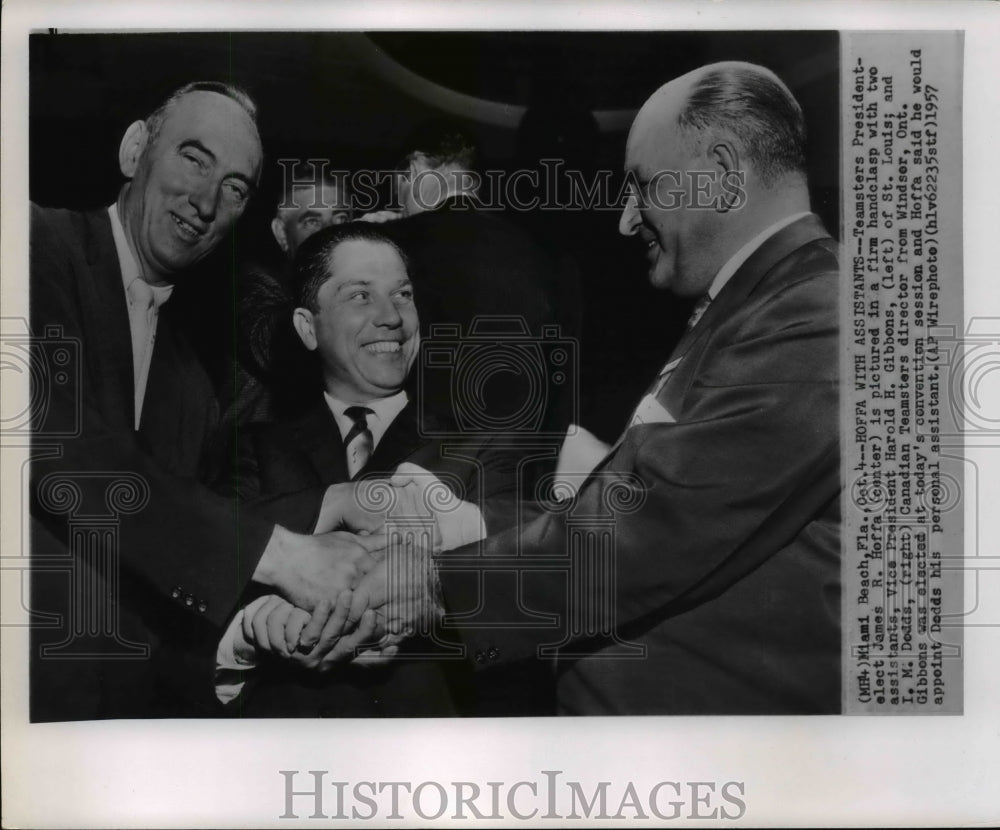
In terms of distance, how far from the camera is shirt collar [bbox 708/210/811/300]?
6.42ft

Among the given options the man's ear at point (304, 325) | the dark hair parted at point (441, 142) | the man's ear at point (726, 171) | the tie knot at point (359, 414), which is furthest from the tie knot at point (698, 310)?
the man's ear at point (304, 325)

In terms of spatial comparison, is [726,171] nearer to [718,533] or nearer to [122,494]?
[718,533]

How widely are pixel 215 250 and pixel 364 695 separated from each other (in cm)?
115

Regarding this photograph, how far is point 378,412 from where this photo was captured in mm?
1974

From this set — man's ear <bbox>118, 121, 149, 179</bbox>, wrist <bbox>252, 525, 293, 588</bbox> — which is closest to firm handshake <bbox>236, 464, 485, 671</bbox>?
wrist <bbox>252, 525, 293, 588</bbox>

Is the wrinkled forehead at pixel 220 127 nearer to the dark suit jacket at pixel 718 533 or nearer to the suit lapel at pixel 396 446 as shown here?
the suit lapel at pixel 396 446

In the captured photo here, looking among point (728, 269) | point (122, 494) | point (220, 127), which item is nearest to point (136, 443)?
point (122, 494)

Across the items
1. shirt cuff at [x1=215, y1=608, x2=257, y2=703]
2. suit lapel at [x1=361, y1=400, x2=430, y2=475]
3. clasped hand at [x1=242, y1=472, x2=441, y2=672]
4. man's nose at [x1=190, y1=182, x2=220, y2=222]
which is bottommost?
shirt cuff at [x1=215, y1=608, x2=257, y2=703]

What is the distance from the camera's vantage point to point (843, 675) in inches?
78.1

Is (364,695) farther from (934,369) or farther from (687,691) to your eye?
(934,369)

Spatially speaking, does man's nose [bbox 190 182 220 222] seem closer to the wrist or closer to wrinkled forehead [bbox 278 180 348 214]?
wrinkled forehead [bbox 278 180 348 214]

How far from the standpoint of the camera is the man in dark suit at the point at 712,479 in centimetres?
194

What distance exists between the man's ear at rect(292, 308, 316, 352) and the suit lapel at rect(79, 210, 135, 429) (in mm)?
415

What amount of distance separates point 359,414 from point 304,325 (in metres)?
0.26
